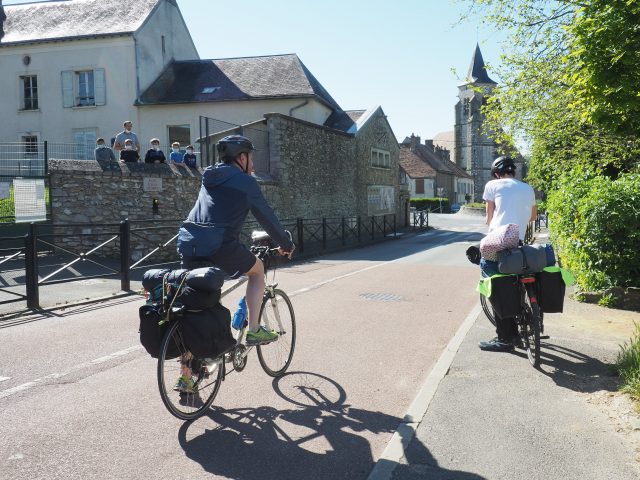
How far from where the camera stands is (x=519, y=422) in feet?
13.5

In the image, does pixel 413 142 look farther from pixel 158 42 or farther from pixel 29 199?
pixel 29 199

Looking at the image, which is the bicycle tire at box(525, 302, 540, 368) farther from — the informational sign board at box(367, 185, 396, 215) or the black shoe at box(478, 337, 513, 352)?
the informational sign board at box(367, 185, 396, 215)

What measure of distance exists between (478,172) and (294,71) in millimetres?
73128

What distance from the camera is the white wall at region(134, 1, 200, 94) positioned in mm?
29031

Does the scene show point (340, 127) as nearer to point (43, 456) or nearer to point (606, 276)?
point (606, 276)

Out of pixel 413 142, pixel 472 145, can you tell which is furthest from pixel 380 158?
pixel 472 145

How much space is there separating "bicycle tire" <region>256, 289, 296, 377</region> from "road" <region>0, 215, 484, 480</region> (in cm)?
14

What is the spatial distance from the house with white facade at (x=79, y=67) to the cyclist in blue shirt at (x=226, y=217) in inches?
1049

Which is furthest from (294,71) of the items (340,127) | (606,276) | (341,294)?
(606,276)

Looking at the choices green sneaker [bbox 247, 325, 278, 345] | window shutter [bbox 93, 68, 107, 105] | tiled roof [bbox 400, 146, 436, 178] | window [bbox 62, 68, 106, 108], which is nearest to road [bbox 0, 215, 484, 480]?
green sneaker [bbox 247, 325, 278, 345]

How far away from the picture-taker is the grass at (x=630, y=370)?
436cm

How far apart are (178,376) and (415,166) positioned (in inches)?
3075

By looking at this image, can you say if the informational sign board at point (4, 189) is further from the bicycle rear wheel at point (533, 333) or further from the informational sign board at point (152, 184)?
the bicycle rear wheel at point (533, 333)

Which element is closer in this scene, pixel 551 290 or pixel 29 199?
pixel 551 290
